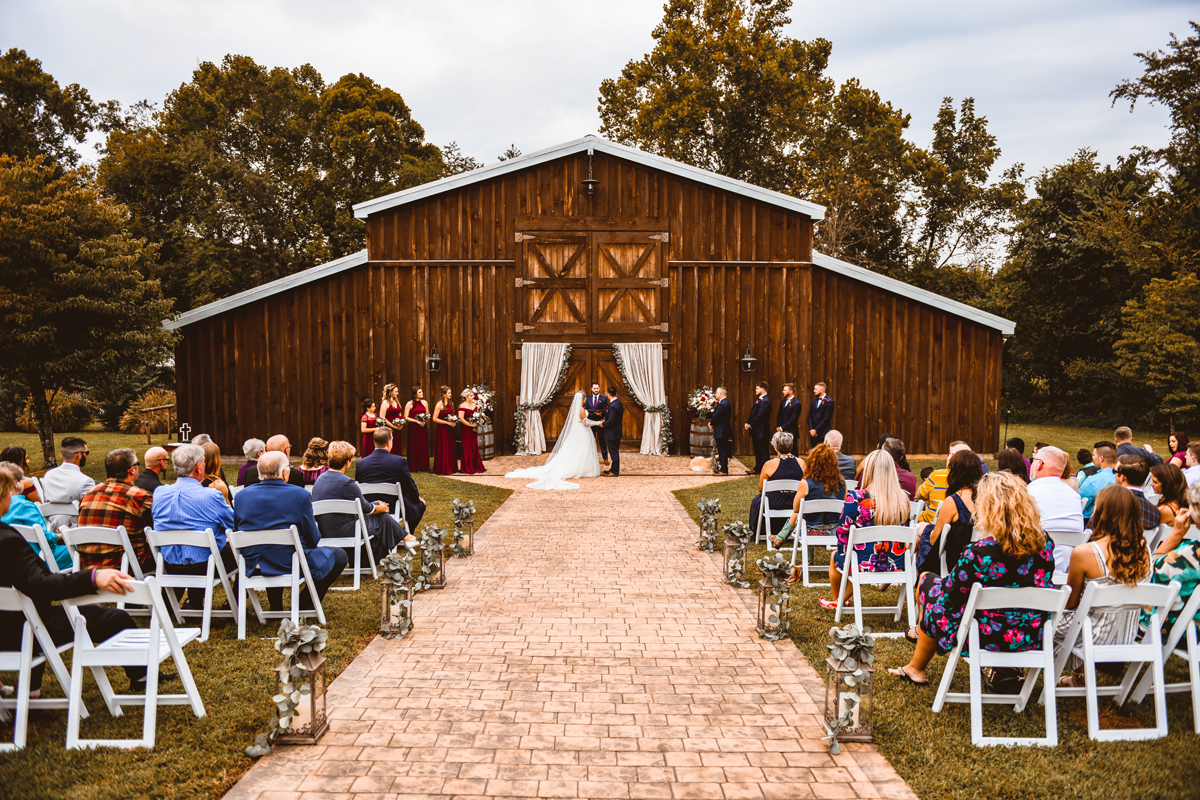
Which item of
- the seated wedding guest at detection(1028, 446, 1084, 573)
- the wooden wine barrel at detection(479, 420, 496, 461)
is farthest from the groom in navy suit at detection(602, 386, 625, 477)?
the seated wedding guest at detection(1028, 446, 1084, 573)

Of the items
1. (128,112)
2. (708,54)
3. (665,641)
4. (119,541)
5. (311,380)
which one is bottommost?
(665,641)

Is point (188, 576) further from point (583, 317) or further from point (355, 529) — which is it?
point (583, 317)

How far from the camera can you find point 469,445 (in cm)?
1533

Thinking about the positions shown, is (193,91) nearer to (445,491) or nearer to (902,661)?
(445,491)

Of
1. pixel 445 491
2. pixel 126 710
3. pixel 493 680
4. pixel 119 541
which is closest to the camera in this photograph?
pixel 126 710

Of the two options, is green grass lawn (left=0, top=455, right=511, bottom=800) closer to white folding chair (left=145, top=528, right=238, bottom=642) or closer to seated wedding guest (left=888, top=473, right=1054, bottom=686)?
white folding chair (left=145, top=528, right=238, bottom=642)

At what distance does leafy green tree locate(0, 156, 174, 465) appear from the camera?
43.9 ft

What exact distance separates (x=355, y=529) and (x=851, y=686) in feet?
16.4

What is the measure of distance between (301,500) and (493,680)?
7.47 ft

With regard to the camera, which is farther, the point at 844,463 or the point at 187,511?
the point at 844,463

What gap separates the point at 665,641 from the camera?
235 inches

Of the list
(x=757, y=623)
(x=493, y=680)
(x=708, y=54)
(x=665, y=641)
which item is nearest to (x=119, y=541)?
(x=493, y=680)

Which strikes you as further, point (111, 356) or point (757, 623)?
point (111, 356)

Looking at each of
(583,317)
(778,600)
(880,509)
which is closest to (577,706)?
Result: (778,600)
